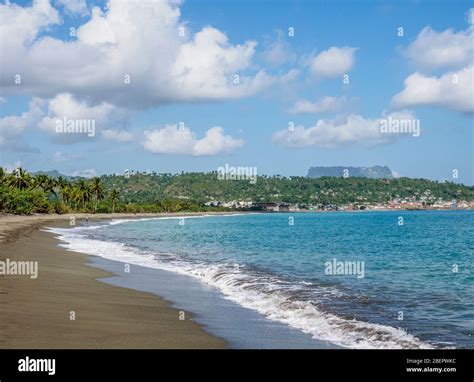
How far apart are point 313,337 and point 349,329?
1.34 meters

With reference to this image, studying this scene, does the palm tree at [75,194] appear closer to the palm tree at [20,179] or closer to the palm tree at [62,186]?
the palm tree at [62,186]

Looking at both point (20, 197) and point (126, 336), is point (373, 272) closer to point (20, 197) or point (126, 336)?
point (126, 336)

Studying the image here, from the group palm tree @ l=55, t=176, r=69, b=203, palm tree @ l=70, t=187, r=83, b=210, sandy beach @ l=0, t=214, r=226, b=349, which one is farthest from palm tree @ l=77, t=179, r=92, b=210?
sandy beach @ l=0, t=214, r=226, b=349

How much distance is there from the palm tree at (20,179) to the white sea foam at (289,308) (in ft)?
334

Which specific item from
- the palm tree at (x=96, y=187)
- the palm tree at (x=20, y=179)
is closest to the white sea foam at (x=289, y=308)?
the palm tree at (x=20, y=179)

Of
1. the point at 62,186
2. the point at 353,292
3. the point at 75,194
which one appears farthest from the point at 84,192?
the point at 353,292

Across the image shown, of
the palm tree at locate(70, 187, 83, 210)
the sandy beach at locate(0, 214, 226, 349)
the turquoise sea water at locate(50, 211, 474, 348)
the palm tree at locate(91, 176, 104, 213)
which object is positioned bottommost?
the turquoise sea water at locate(50, 211, 474, 348)

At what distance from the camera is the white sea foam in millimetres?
12734

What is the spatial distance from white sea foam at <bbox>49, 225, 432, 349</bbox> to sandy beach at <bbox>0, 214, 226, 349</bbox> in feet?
9.32

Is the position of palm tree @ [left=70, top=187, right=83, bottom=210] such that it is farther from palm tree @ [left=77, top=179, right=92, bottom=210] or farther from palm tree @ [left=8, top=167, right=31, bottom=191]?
palm tree @ [left=8, top=167, right=31, bottom=191]

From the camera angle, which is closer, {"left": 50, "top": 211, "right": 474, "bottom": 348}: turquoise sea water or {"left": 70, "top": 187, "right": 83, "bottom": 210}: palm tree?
{"left": 50, "top": 211, "right": 474, "bottom": 348}: turquoise sea water
